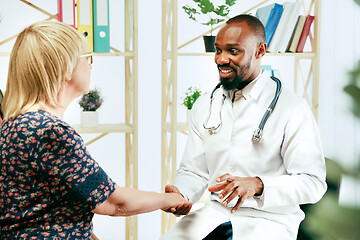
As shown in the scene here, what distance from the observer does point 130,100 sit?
2721 mm

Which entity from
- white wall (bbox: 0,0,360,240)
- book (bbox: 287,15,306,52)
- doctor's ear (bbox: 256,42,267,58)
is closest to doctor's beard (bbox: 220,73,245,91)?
doctor's ear (bbox: 256,42,267,58)

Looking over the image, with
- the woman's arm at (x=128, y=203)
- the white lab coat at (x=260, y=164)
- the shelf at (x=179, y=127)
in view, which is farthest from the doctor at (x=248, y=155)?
the shelf at (x=179, y=127)

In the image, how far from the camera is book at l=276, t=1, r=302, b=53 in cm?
267

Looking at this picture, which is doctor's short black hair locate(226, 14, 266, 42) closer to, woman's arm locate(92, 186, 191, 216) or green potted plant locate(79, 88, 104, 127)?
woman's arm locate(92, 186, 191, 216)

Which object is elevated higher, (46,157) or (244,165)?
(46,157)

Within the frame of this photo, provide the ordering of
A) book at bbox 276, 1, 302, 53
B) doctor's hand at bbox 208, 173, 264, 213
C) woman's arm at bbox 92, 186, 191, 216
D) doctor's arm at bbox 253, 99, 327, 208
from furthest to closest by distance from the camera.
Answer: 1. book at bbox 276, 1, 302, 53
2. doctor's arm at bbox 253, 99, 327, 208
3. doctor's hand at bbox 208, 173, 264, 213
4. woman's arm at bbox 92, 186, 191, 216

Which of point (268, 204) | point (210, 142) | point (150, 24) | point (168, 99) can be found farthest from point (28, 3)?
point (268, 204)

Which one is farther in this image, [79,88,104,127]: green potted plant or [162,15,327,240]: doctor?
[79,88,104,127]: green potted plant

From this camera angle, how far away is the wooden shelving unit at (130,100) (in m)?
2.53

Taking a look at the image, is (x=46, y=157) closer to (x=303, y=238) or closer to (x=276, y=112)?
(x=276, y=112)

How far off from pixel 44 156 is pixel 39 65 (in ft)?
0.83

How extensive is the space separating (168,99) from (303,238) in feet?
3.73

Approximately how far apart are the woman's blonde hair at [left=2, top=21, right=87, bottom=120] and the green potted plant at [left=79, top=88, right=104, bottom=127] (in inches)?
49.8

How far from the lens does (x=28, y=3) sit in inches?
106
